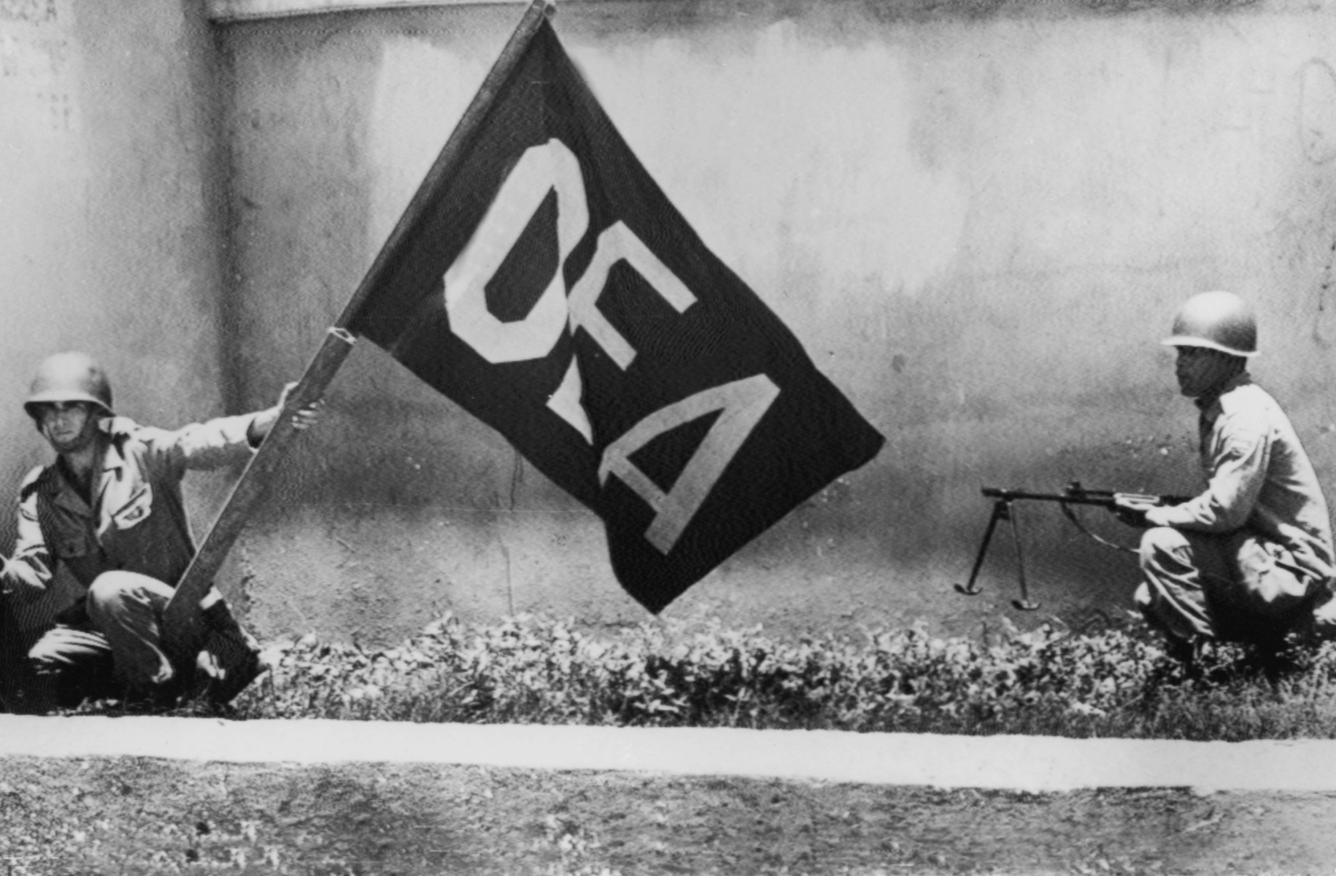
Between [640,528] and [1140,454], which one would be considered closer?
[640,528]

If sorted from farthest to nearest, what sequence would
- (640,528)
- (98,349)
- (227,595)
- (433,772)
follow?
(227,595) < (98,349) < (640,528) < (433,772)

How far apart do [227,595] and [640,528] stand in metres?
1.87

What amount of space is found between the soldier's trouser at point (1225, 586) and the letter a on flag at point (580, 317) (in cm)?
142

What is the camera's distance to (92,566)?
645 cm

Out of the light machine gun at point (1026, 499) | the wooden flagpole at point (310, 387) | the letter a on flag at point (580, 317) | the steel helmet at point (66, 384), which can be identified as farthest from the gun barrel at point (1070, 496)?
the steel helmet at point (66, 384)

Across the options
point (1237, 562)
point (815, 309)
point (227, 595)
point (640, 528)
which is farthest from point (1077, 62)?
point (227, 595)

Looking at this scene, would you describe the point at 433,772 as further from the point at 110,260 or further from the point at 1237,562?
the point at 1237,562

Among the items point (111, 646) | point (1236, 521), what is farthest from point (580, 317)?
point (1236, 521)

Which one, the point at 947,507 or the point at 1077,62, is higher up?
the point at 1077,62

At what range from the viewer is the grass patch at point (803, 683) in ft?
20.7

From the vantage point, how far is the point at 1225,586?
635 centimetres

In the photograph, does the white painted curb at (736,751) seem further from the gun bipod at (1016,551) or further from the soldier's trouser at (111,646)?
the gun bipod at (1016,551)

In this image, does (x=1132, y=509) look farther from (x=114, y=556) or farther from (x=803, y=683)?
(x=114, y=556)

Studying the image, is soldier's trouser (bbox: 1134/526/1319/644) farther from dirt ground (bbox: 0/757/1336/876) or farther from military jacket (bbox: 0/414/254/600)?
military jacket (bbox: 0/414/254/600)
